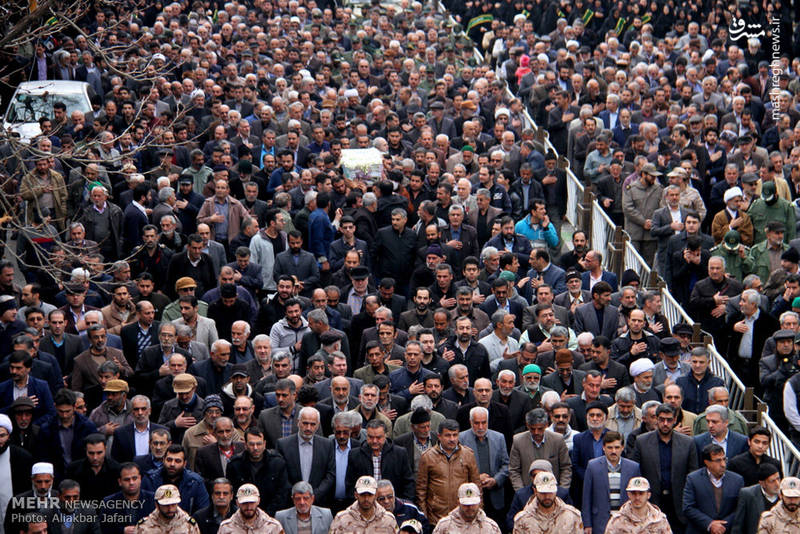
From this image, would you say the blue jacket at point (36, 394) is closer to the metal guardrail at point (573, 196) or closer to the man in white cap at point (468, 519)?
the man in white cap at point (468, 519)

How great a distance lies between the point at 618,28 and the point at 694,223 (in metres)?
14.5

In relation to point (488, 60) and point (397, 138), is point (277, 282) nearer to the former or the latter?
point (397, 138)

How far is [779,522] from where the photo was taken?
12.6 meters

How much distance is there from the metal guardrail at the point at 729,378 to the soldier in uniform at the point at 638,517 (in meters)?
3.04

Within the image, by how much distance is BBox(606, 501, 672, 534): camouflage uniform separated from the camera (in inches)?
500

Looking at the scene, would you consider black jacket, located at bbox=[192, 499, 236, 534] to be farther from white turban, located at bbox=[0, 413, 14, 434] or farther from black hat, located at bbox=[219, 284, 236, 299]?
black hat, located at bbox=[219, 284, 236, 299]

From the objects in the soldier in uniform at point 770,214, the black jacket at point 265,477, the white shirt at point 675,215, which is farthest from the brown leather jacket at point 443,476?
the soldier in uniform at point 770,214

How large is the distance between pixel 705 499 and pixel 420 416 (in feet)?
9.33

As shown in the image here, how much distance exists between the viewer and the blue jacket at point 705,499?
13.3 m

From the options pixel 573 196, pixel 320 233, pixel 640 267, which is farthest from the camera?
pixel 573 196

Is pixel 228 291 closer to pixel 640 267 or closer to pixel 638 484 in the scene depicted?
pixel 640 267

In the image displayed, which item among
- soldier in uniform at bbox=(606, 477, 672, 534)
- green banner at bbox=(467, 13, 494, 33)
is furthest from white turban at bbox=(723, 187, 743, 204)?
green banner at bbox=(467, 13, 494, 33)

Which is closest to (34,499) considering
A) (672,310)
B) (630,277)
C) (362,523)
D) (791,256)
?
(362,523)

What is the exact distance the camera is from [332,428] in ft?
47.2
